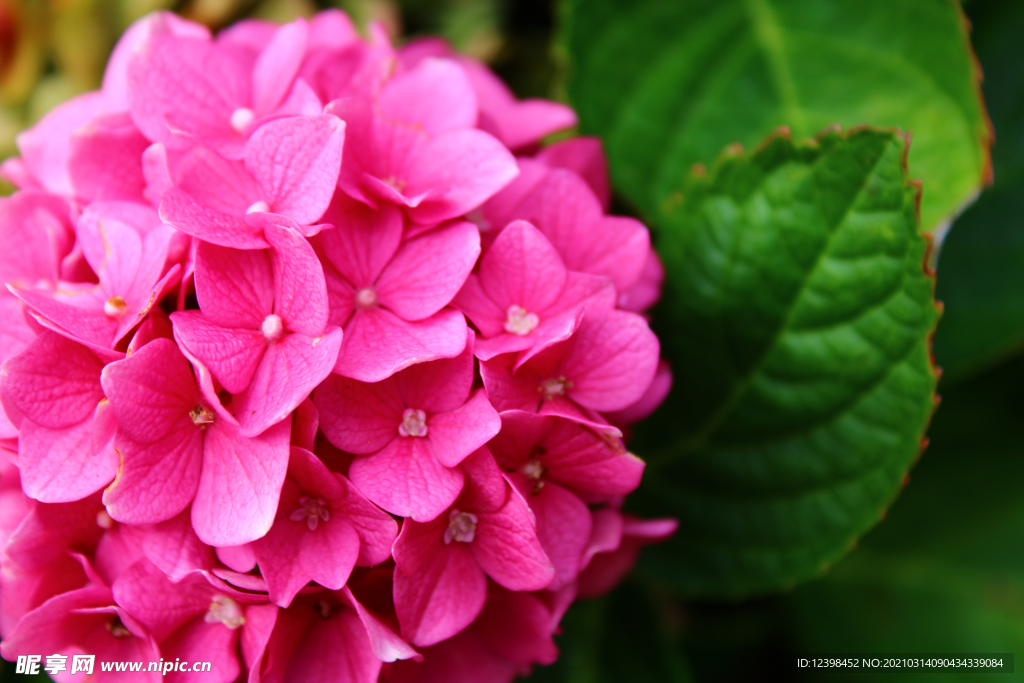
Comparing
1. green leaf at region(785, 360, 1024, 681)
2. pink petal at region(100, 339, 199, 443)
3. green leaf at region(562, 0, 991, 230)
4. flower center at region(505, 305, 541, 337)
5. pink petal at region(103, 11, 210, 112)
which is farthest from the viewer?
green leaf at region(785, 360, 1024, 681)

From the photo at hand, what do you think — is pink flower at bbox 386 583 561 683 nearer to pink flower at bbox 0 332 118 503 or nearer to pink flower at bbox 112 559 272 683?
pink flower at bbox 112 559 272 683

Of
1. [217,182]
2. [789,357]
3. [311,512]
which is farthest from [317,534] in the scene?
[789,357]

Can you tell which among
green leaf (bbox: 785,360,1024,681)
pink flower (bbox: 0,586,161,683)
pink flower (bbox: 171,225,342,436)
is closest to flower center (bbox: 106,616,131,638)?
pink flower (bbox: 0,586,161,683)

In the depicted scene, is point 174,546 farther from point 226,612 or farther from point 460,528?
point 460,528

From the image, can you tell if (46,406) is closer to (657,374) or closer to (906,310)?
(657,374)

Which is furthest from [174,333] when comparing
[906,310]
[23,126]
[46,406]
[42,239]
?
[23,126]

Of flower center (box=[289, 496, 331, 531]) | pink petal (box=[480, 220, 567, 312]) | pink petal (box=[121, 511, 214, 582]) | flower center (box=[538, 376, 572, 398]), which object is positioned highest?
pink petal (box=[480, 220, 567, 312])

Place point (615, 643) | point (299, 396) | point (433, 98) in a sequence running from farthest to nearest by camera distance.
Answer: point (615, 643), point (433, 98), point (299, 396)
